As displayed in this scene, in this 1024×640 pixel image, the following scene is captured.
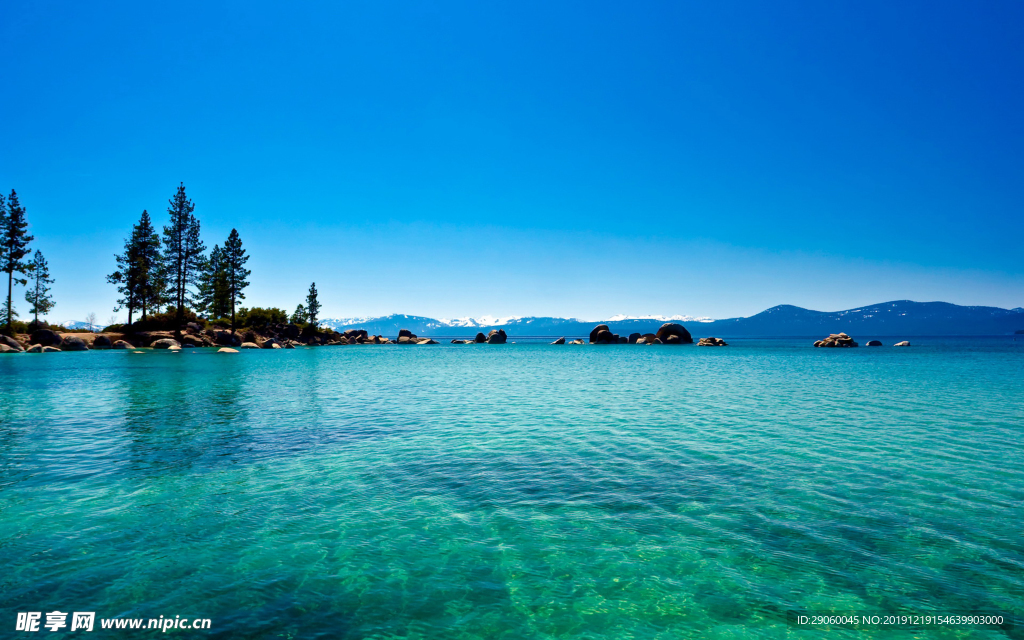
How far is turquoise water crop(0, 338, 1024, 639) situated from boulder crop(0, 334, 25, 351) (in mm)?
52114

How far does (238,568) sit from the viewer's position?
5.93 metres

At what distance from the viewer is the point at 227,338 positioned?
76938mm

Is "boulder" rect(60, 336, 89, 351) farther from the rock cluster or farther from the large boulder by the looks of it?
the rock cluster

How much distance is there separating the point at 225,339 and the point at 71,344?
2077cm

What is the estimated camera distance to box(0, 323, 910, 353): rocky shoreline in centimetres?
5684

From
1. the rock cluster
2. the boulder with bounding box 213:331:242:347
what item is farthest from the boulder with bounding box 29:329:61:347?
the rock cluster

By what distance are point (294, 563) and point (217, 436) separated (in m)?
9.92

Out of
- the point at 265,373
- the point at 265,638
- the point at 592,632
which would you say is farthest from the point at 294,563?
the point at 265,373

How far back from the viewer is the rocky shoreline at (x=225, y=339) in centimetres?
5684

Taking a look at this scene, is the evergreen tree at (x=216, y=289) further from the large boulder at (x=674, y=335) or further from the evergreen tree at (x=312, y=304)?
the large boulder at (x=674, y=335)

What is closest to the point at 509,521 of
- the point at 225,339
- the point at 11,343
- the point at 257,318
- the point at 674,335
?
the point at 11,343

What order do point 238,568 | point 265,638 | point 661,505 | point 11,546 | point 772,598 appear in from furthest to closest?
point 661,505
point 11,546
point 238,568
point 772,598
point 265,638

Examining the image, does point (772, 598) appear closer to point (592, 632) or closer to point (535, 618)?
point (592, 632)

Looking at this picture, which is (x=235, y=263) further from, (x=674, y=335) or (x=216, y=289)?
(x=674, y=335)
